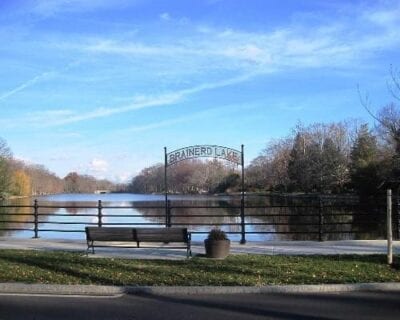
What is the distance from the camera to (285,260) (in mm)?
13766

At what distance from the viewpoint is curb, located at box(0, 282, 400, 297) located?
10.8m

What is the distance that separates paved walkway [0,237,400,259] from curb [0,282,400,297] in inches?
141

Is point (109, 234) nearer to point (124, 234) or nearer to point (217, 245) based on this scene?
point (124, 234)

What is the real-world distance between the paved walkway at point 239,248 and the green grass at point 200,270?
3.75 ft

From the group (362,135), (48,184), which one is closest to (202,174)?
(362,135)

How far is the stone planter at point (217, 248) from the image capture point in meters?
14.0

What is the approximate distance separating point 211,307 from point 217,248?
450 cm

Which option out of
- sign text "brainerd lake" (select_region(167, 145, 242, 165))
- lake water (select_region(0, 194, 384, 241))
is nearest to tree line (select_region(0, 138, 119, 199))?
lake water (select_region(0, 194, 384, 241))

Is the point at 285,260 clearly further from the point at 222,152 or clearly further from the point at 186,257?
the point at 222,152

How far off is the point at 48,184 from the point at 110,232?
579 ft

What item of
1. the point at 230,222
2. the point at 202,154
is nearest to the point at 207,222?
the point at 230,222

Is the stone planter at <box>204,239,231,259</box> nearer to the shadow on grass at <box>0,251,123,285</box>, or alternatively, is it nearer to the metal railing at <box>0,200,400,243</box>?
the metal railing at <box>0,200,400,243</box>

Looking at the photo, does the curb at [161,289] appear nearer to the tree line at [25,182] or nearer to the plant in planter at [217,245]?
the plant in planter at [217,245]

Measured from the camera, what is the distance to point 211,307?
952cm
